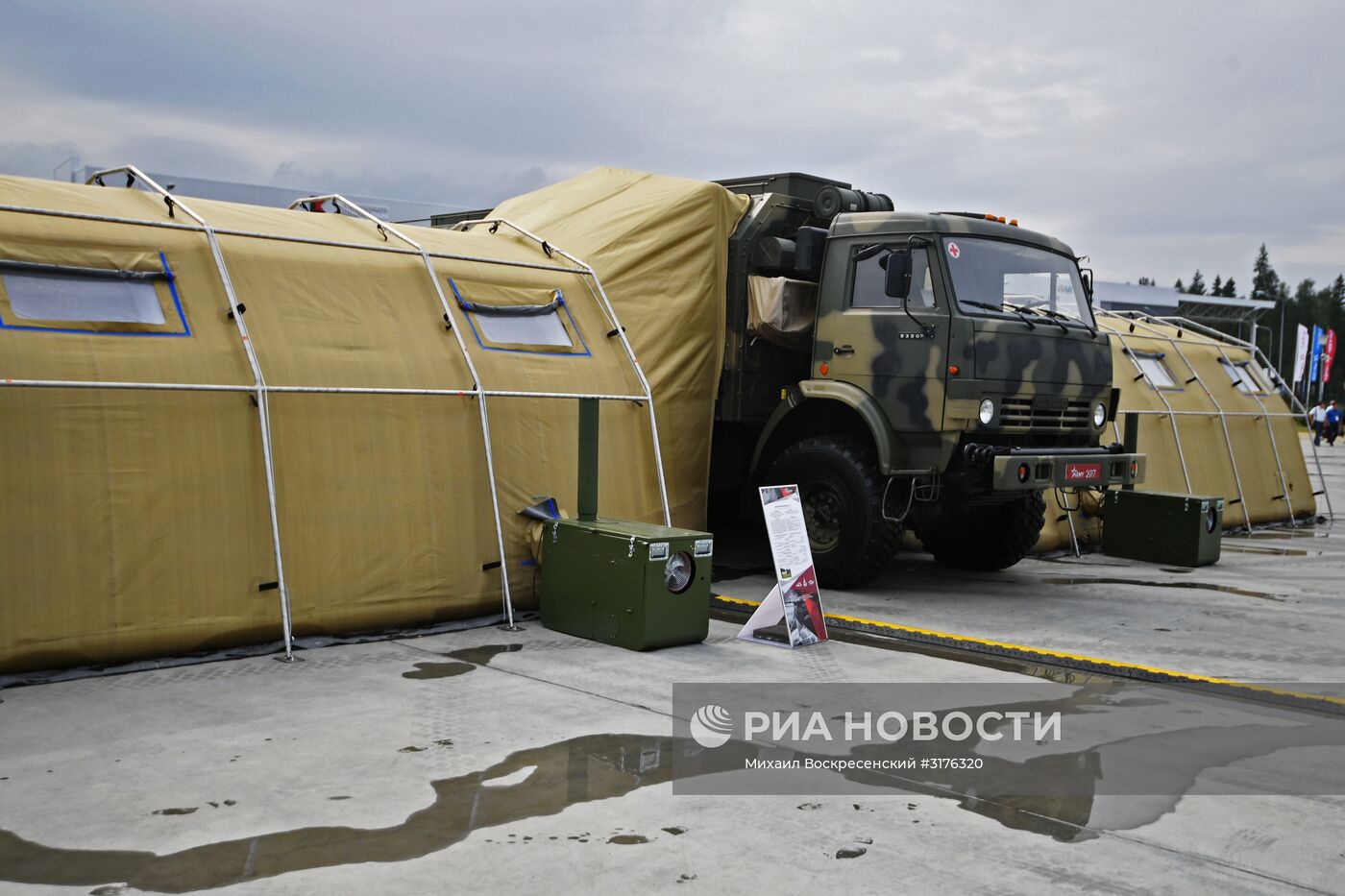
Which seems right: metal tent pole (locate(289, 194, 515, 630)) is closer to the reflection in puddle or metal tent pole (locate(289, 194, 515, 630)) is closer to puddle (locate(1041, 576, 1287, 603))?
the reflection in puddle

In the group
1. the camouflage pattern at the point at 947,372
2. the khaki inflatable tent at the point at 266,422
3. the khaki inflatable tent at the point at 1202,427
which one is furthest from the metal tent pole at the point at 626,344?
the khaki inflatable tent at the point at 1202,427

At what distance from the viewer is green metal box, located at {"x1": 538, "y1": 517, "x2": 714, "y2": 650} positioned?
7.64 meters

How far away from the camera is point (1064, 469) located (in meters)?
9.92

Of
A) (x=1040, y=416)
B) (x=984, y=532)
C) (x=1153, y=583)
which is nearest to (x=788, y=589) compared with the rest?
(x=1040, y=416)

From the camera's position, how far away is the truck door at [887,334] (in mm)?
9734

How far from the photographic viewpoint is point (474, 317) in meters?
9.23

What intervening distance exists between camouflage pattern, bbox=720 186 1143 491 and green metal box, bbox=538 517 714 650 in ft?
8.73

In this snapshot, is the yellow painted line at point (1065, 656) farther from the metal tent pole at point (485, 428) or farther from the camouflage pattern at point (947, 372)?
the metal tent pole at point (485, 428)

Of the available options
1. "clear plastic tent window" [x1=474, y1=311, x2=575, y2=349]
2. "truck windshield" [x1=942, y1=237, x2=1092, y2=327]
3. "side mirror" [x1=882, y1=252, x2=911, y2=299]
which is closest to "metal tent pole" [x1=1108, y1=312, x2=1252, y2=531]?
"truck windshield" [x1=942, y1=237, x2=1092, y2=327]

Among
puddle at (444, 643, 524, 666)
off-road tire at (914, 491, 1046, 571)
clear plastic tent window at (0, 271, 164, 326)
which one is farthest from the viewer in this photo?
off-road tire at (914, 491, 1046, 571)

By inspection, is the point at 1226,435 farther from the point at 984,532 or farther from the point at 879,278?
the point at 879,278

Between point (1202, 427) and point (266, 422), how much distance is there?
495 inches

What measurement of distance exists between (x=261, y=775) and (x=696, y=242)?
23.1ft

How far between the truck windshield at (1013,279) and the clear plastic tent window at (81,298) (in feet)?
20.1
